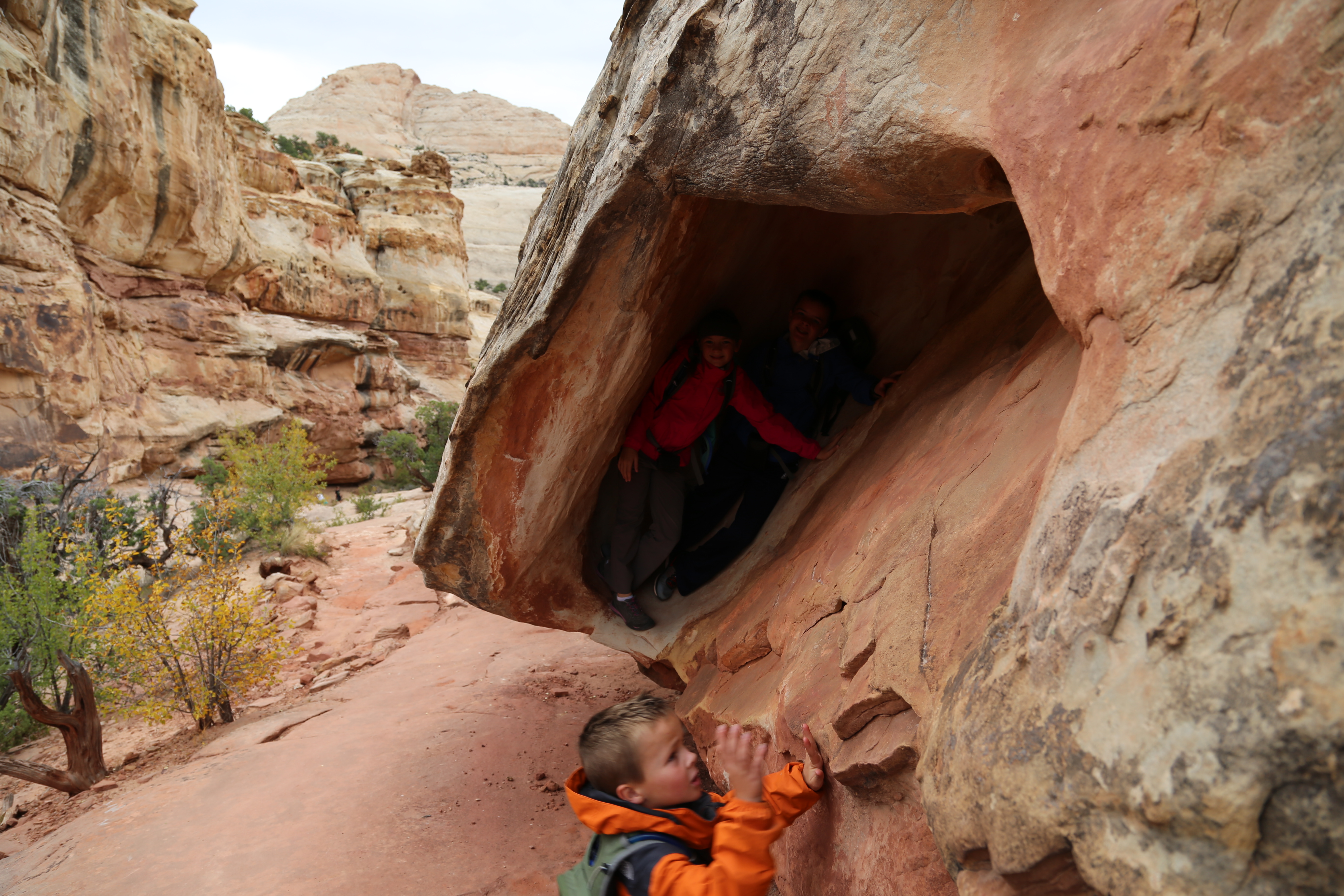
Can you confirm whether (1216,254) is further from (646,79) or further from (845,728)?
(646,79)

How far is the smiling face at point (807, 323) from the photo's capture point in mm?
3277

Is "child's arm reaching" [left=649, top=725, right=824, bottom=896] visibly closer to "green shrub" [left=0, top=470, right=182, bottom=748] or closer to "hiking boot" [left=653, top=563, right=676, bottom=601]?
"hiking boot" [left=653, top=563, right=676, bottom=601]

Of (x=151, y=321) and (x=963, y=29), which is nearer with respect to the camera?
(x=963, y=29)

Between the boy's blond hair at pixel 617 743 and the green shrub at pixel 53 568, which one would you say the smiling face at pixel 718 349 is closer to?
the boy's blond hair at pixel 617 743

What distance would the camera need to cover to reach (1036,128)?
54.5 inches

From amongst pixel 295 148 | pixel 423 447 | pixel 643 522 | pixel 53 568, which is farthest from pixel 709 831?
pixel 295 148

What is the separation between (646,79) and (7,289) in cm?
1071

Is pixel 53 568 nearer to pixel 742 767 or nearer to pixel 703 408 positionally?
pixel 703 408

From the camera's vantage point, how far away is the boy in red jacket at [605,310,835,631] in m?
3.25

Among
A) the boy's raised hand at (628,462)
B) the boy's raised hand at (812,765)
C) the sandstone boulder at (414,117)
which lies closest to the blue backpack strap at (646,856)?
the boy's raised hand at (812,765)

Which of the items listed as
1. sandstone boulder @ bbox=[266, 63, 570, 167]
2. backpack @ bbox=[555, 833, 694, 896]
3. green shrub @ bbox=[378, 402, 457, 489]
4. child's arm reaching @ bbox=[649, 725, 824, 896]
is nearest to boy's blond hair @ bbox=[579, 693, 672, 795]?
backpack @ bbox=[555, 833, 694, 896]

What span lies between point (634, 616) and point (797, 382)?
1391 mm

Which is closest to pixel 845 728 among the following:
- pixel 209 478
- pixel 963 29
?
pixel 963 29

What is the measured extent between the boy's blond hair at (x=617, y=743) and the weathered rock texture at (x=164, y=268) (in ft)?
34.8
